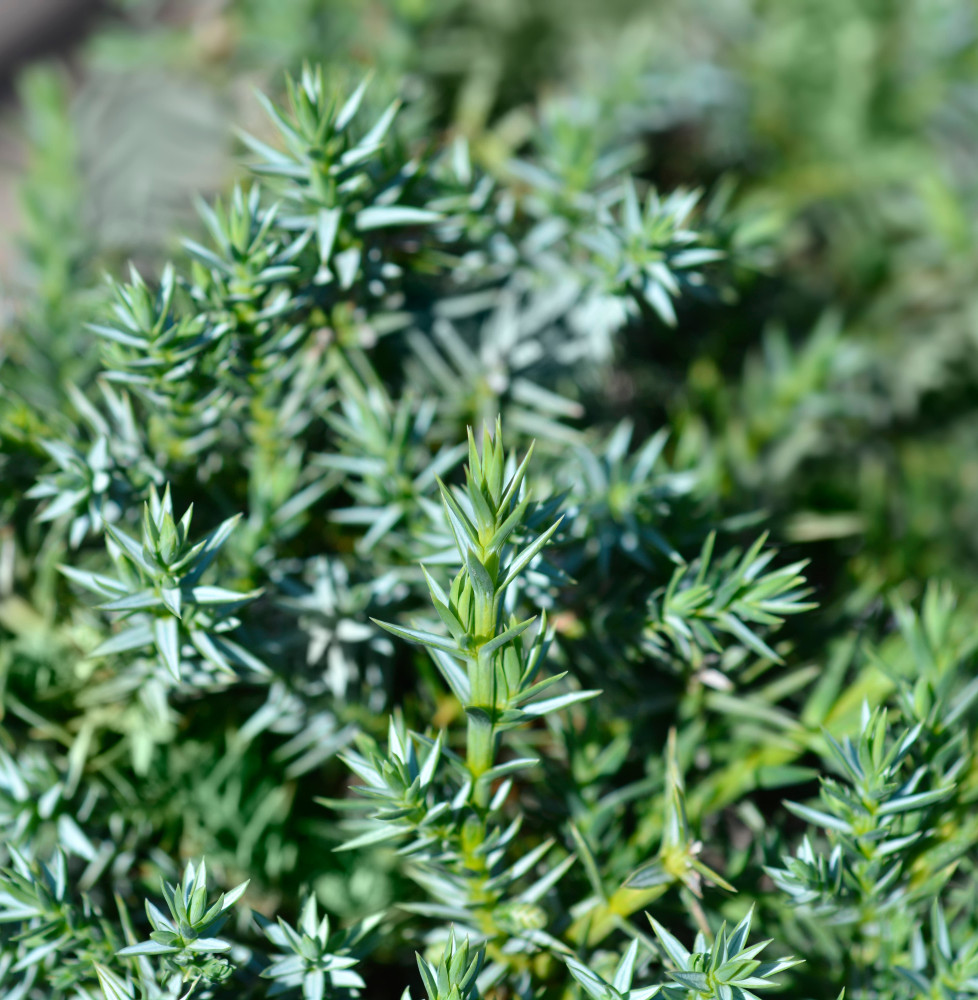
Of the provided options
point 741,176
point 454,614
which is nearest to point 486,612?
point 454,614

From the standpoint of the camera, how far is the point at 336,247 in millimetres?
659

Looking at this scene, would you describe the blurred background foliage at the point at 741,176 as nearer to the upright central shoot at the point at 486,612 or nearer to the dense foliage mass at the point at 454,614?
the dense foliage mass at the point at 454,614

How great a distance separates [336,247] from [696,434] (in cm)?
33

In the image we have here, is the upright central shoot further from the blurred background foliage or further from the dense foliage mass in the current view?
the blurred background foliage

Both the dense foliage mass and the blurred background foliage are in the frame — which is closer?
the dense foliage mass

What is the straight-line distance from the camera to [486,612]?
0.48 meters

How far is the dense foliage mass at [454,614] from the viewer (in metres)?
0.55

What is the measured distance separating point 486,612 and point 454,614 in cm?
2

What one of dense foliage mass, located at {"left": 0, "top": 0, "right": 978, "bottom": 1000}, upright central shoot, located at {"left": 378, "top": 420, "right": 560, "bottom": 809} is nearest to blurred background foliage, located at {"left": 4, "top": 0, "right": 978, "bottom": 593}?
dense foliage mass, located at {"left": 0, "top": 0, "right": 978, "bottom": 1000}

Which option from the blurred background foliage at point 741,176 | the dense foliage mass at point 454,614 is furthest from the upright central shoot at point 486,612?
the blurred background foliage at point 741,176

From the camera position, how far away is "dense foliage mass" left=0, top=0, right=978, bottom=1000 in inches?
21.5

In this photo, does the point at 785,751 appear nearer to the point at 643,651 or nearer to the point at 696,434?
the point at 643,651

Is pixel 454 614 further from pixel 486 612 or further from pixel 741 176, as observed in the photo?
pixel 741 176

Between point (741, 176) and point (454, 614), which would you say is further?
point (741, 176)
